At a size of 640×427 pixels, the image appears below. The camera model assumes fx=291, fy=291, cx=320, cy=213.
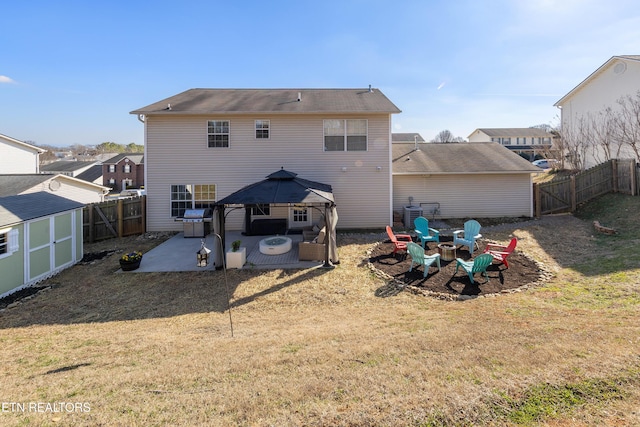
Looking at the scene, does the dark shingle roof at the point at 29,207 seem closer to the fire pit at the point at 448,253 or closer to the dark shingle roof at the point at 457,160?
the fire pit at the point at 448,253

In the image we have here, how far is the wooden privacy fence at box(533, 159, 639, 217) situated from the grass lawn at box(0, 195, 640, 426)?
24.7ft

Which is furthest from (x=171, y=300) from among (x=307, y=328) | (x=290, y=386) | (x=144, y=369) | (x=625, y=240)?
(x=625, y=240)

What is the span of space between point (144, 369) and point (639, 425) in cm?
560

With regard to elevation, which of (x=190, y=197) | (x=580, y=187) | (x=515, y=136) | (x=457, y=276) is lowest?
(x=457, y=276)

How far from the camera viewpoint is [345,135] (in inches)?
549

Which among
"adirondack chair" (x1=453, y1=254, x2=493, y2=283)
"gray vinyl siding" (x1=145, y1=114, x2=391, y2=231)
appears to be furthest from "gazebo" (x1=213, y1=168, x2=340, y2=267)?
"gray vinyl siding" (x1=145, y1=114, x2=391, y2=231)

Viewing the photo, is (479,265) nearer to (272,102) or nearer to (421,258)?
(421,258)

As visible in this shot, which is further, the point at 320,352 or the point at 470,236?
the point at 470,236

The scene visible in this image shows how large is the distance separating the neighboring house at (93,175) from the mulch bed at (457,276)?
Answer: 55.7 meters

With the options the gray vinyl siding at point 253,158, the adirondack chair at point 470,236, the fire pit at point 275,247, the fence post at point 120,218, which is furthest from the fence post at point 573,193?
the fence post at point 120,218

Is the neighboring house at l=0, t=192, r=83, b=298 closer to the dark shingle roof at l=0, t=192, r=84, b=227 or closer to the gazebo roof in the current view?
the dark shingle roof at l=0, t=192, r=84, b=227

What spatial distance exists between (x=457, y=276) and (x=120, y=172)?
5864cm

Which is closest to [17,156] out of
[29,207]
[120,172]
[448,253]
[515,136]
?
[29,207]

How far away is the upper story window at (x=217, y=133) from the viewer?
543 inches
